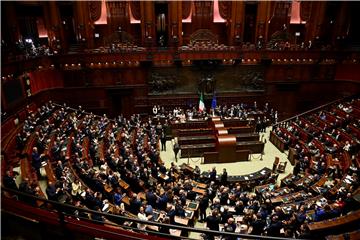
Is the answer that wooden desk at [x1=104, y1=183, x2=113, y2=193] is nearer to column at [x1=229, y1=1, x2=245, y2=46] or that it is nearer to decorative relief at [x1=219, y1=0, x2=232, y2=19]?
column at [x1=229, y1=1, x2=245, y2=46]

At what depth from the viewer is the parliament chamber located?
385 inches

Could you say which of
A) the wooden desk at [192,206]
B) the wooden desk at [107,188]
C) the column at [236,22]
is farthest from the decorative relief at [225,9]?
the wooden desk at [107,188]

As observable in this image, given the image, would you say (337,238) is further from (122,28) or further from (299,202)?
(122,28)

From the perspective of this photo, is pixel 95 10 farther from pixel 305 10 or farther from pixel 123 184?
pixel 305 10

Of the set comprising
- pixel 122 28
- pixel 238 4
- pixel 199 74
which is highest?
pixel 238 4

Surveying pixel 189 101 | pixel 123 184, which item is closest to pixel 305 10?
pixel 189 101

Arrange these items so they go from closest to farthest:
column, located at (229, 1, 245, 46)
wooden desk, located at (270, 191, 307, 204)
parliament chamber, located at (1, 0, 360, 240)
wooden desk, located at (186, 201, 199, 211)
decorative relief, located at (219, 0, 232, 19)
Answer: wooden desk, located at (186, 201, 199, 211) → wooden desk, located at (270, 191, 307, 204) → parliament chamber, located at (1, 0, 360, 240) → column, located at (229, 1, 245, 46) → decorative relief, located at (219, 0, 232, 19)

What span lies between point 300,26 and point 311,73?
3.54 m

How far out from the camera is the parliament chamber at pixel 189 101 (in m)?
9.77

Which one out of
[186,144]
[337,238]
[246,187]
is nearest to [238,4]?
[186,144]

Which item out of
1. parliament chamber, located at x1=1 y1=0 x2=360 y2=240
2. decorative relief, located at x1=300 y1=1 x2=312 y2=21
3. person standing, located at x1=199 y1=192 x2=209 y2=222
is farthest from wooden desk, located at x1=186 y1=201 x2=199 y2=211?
decorative relief, located at x1=300 y1=1 x2=312 y2=21

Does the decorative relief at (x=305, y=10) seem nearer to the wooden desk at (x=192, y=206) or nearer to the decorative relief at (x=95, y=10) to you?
the decorative relief at (x=95, y=10)

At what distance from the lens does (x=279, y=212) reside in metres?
8.05

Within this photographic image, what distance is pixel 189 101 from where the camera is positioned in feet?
61.6
